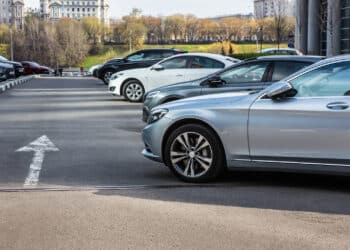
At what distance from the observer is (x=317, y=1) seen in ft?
134

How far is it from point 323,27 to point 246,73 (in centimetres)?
2832

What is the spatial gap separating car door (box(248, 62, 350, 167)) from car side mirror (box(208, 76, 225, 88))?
5.13 metres

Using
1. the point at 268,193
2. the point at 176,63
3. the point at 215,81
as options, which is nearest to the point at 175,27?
the point at 176,63

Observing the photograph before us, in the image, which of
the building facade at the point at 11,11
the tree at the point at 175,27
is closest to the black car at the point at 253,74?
the tree at the point at 175,27

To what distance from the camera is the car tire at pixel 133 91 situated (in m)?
20.3

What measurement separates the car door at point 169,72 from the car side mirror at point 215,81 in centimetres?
574

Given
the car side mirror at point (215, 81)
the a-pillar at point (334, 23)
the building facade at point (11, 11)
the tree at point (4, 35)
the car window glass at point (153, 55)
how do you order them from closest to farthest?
the car side mirror at point (215, 81)
the car window glass at point (153, 55)
the a-pillar at point (334, 23)
the tree at point (4, 35)
the building facade at point (11, 11)

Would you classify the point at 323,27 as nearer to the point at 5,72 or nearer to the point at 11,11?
the point at 5,72

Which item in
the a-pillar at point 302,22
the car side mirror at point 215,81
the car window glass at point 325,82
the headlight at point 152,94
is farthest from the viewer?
the a-pillar at point 302,22

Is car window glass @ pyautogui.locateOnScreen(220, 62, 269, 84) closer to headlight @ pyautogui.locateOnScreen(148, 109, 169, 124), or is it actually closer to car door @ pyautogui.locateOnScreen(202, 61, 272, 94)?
car door @ pyautogui.locateOnScreen(202, 61, 272, 94)

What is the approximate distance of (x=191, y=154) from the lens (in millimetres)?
7523

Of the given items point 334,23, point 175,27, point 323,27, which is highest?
point 175,27

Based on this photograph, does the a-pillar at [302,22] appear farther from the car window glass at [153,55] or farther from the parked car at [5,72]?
the car window glass at [153,55]

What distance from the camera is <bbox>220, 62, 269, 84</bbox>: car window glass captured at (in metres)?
12.0
